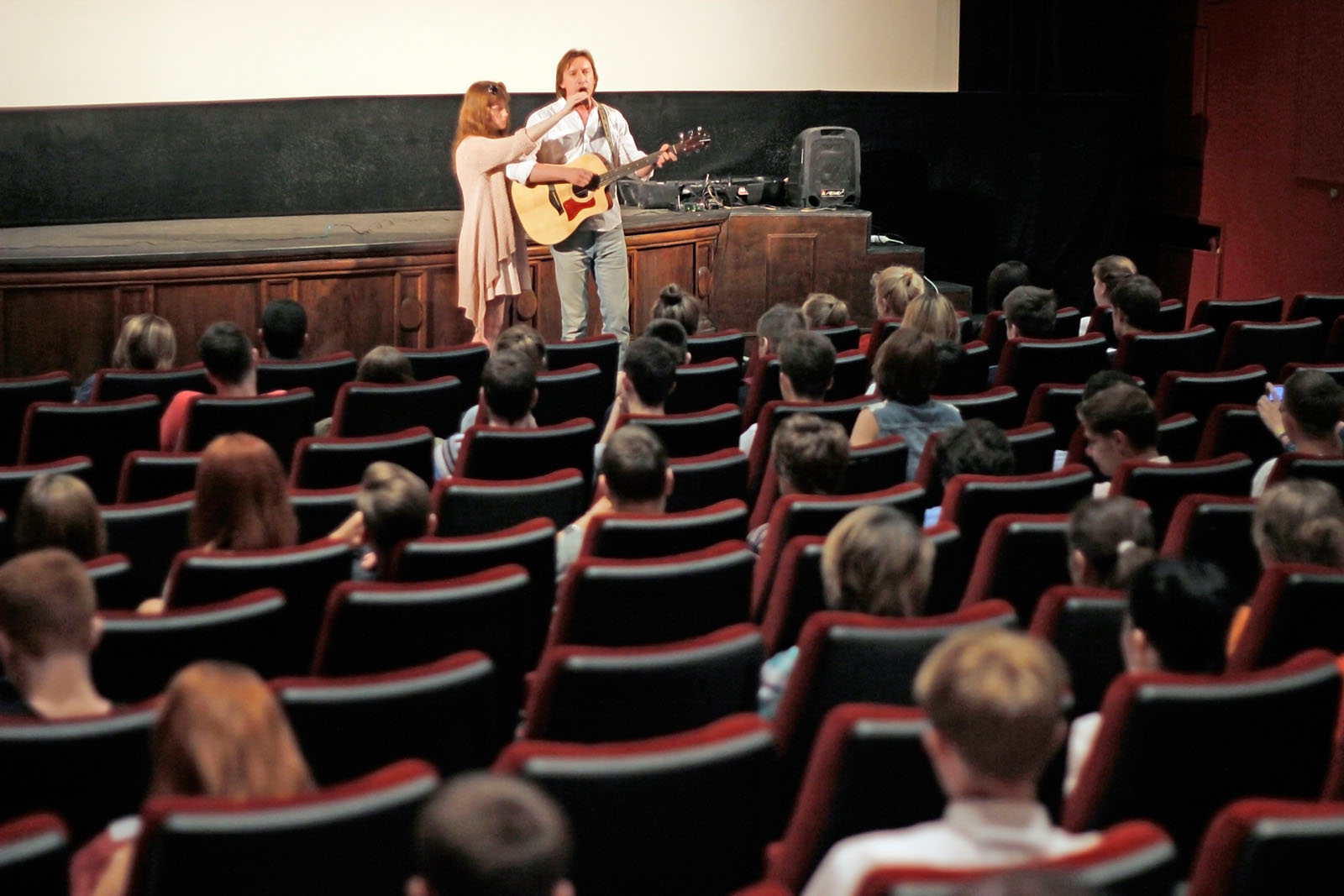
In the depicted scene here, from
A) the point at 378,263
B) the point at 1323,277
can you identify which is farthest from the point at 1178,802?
the point at 1323,277

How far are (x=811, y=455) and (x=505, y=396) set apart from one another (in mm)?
1079

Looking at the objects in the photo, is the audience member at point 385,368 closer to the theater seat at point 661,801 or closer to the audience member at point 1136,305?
the audience member at point 1136,305

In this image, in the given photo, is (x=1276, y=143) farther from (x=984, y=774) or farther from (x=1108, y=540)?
(x=984, y=774)

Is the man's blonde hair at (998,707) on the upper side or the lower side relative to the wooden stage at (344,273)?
lower

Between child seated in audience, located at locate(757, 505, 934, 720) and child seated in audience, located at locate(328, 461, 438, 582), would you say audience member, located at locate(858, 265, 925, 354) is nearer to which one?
child seated in audience, located at locate(328, 461, 438, 582)

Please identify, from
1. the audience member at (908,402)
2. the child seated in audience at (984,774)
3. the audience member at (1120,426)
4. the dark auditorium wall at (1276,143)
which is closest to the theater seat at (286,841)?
the child seated in audience at (984,774)

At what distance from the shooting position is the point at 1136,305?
6043 mm

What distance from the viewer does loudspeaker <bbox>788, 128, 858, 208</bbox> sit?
389 inches

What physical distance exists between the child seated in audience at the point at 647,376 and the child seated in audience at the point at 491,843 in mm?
3042

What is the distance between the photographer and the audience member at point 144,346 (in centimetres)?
534

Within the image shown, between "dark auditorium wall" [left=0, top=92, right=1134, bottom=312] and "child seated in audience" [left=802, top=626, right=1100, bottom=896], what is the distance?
8.46 m

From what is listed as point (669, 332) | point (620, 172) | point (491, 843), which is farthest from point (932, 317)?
point (491, 843)

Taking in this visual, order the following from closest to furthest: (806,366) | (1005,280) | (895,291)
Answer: (806,366)
(895,291)
(1005,280)

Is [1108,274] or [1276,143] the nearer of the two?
[1108,274]
